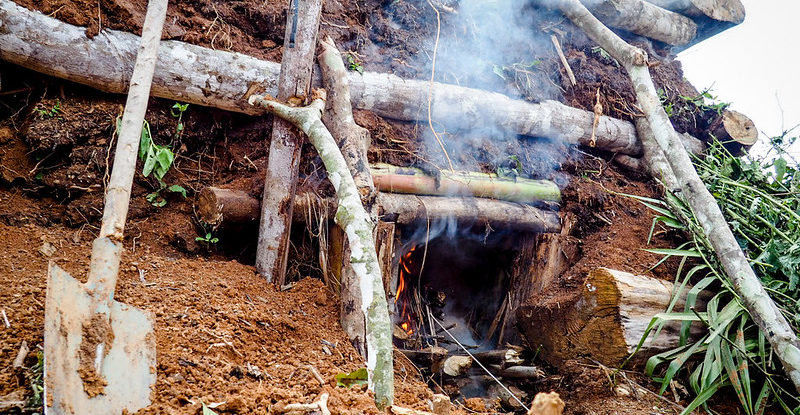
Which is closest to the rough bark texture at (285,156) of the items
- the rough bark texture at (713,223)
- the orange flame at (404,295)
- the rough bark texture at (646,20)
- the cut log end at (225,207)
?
the cut log end at (225,207)

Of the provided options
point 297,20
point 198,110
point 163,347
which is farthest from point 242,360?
point 297,20

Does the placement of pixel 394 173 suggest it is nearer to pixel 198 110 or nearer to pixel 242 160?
pixel 242 160

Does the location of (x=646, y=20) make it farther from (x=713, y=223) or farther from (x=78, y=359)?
(x=78, y=359)

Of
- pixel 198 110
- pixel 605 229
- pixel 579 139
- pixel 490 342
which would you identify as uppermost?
pixel 579 139

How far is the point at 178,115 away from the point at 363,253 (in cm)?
184

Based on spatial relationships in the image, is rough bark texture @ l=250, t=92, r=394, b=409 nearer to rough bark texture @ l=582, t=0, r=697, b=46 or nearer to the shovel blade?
the shovel blade

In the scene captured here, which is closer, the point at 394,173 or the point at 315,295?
the point at 315,295

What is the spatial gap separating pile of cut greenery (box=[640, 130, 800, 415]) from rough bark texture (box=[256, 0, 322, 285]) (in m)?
2.40

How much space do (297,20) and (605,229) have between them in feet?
9.85

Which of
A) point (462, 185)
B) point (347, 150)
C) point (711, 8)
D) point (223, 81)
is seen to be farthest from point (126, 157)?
point (711, 8)

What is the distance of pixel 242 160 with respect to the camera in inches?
142

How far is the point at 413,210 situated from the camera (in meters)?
3.63

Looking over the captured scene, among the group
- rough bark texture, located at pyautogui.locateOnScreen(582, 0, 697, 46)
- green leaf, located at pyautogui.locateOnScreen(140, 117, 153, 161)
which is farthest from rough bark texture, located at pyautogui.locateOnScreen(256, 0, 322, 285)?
rough bark texture, located at pyautogui.locateOnScreen(582, 0, 697, 46)

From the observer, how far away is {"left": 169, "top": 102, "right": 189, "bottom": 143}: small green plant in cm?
340
